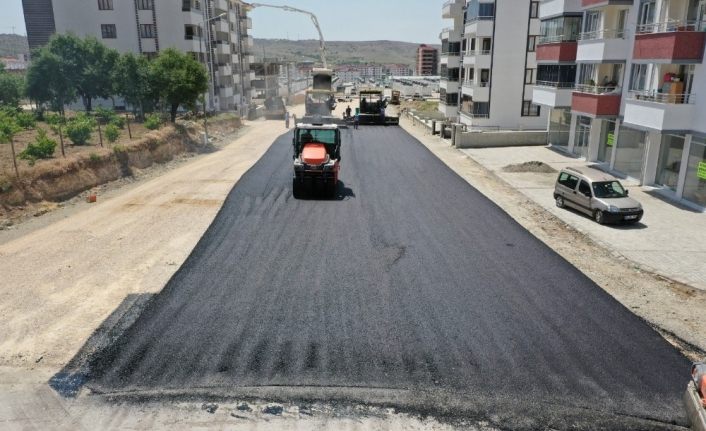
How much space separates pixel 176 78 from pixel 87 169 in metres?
18.3

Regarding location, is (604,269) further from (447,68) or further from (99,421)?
(447,68)

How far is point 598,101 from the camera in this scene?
102 ft

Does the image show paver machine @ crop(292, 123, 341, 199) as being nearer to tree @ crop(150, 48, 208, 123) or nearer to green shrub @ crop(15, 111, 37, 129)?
tree @ crop(150, 48, 208, 123)

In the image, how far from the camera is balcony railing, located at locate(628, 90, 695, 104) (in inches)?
957

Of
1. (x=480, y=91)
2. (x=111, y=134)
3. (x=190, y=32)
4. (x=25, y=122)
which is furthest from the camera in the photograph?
(x=190, y=32)

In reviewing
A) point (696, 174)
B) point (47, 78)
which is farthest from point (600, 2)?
point (47, 78)

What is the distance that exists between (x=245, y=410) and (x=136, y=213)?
15823 mm

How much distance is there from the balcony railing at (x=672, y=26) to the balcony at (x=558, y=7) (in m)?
9.46

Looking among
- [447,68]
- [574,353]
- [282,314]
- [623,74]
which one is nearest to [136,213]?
[282,314]

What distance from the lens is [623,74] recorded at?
3036 cm

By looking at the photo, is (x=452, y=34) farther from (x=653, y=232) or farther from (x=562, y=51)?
(x=653, y=232)

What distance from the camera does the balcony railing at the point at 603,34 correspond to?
30.7 meters

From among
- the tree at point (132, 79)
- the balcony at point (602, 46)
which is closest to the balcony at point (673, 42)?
the balcony at point (602, 46)

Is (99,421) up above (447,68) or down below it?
below
